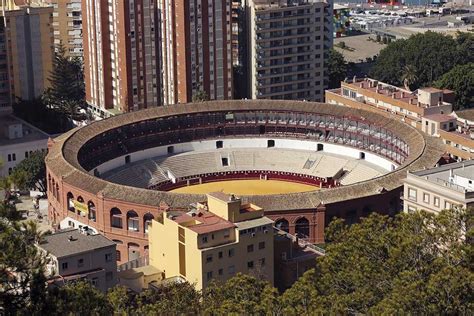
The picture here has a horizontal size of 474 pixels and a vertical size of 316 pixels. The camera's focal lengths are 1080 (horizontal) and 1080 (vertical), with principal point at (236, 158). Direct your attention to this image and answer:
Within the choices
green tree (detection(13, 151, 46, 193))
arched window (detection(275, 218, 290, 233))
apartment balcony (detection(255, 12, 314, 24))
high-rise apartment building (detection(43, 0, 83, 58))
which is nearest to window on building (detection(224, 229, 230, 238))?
arched window (detection(275, 218, 290, 233))

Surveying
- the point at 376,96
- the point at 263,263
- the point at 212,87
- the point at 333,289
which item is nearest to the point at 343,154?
the point at 376,96

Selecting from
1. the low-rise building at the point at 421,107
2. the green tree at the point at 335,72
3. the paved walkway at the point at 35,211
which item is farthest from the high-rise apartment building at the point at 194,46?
the paved walkway at the point at 35,211

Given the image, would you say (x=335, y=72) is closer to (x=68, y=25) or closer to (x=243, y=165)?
(x=243, y=165)

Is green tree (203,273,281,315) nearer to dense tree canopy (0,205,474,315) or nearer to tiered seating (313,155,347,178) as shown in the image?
dense tree canopy (0,205,474,315)

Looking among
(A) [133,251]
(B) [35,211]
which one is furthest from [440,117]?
(B) [35,211]

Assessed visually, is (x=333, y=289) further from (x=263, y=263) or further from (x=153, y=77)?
(x=153, y=77)

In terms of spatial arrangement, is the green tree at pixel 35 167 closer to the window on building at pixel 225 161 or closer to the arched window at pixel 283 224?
the window on building at pixel 225 161
